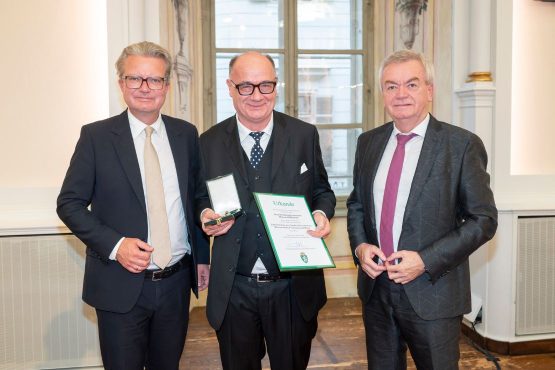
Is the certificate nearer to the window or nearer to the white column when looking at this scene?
the white column

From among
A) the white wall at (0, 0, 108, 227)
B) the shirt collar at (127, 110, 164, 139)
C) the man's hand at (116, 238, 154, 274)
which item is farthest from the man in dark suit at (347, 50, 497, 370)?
the white wall at (0, 0, 108, 227)

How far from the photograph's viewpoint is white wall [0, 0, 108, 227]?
327 centimetres

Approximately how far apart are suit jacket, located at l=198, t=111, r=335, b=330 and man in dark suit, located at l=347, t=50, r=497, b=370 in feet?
0.78

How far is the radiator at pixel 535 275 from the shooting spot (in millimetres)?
3672

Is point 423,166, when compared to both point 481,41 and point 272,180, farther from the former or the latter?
point 481,41

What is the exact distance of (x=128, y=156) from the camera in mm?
2059

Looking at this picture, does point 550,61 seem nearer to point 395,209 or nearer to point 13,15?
point 395,209

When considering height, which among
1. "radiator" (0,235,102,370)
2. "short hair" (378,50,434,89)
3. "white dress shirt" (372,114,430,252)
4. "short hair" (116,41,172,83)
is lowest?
"radiator" (0,235,102,370)

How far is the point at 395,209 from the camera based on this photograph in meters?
2.02

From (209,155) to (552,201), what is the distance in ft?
8.93

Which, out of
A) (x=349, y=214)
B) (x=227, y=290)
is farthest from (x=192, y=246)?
(x=349, y=214)

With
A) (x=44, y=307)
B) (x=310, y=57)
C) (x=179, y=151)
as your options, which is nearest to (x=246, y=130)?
(x=179, y=151)

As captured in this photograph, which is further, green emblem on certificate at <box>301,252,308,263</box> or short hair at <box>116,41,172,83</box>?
short hair at <box>116,41,172,83</box>

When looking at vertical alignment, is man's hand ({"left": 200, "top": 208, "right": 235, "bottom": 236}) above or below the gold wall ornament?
below
